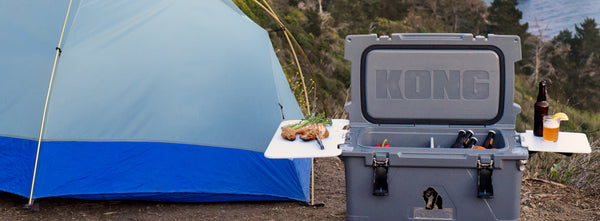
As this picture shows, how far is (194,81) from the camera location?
483cm

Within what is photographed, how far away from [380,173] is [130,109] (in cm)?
212

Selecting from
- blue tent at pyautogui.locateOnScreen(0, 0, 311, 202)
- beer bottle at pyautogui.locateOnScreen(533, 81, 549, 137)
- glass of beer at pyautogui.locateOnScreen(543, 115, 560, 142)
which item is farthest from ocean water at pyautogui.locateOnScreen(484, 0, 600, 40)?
glass of beer at pyautogui.locateOnScreen(543, 115, 560, 142)

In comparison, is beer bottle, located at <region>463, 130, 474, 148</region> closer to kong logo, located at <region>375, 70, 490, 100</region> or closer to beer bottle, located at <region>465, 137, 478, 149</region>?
beer bottle, located at <region>465, 137, 478, 149</region>

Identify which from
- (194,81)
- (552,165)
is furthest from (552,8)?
(194,81)

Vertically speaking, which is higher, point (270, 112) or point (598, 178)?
point (270, 112)

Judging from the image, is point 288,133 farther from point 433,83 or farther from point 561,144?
point 561,144

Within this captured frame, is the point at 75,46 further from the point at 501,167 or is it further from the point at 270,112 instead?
the point at 501,167

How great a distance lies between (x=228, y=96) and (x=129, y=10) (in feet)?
3.32

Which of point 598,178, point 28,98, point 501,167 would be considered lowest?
point 598,178

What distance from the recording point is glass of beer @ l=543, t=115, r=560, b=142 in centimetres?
366

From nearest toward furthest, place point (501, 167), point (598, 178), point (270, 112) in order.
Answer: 1. point (501, 167)
2. point (270, 112)
3. point (598, 178)

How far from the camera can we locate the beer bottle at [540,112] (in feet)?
12.6

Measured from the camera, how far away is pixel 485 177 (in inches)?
133

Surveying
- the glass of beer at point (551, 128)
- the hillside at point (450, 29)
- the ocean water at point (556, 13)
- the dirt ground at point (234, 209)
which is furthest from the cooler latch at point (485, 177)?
the ocean water at point (556, 13)
